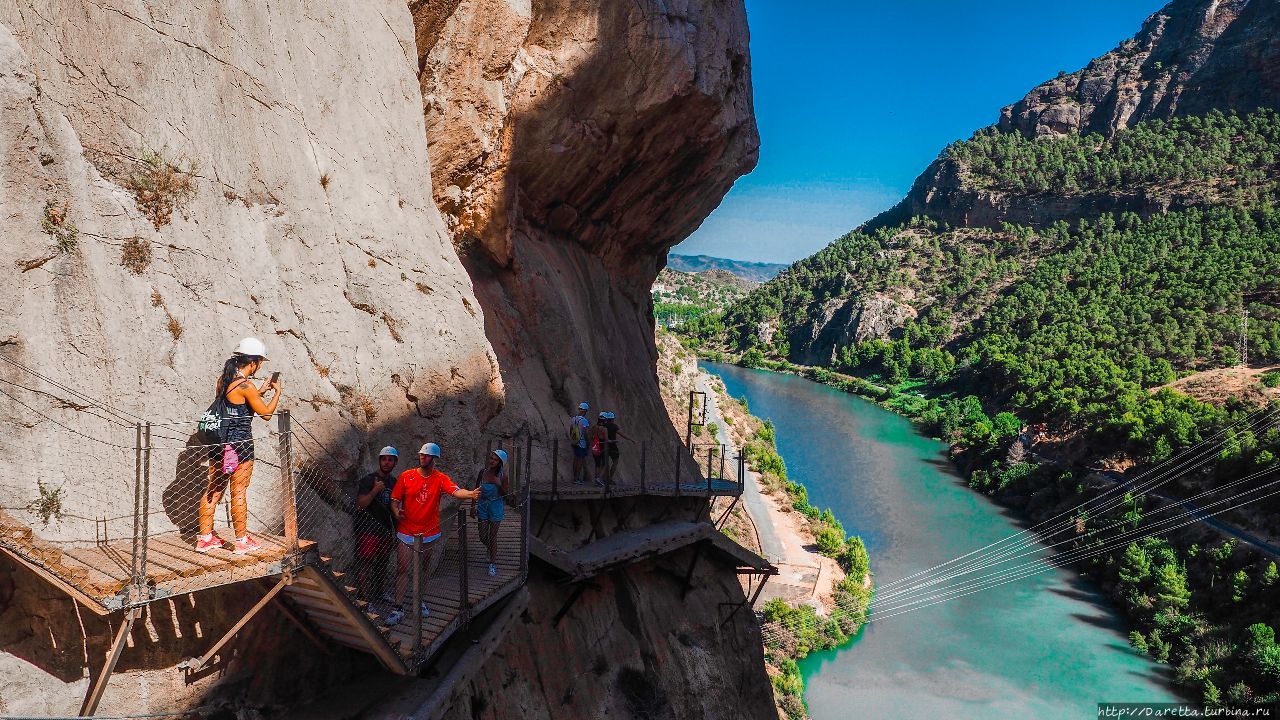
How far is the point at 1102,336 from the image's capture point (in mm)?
79438

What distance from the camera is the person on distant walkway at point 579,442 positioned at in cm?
1309

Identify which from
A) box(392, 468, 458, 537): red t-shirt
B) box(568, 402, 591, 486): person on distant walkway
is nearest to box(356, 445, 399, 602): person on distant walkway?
box(392, 468, 458, 537): red t-shirt

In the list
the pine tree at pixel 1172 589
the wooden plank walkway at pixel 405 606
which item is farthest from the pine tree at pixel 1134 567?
the wooden plank walkway at pixel 405 606

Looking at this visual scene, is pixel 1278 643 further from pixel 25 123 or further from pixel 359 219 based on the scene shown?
pixel 25 123

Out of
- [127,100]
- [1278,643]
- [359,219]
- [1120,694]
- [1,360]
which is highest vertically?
[127,100]

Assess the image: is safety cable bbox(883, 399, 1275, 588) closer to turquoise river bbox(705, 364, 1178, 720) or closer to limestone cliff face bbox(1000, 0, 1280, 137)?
→ turquoise river bbox(705, 364, 1178, 720)

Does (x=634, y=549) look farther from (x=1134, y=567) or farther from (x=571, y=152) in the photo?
(x=1134, y=567)

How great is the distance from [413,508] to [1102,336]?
86960 mm

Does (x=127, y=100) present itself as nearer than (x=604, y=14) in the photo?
Yes

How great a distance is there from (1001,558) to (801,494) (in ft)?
42.5

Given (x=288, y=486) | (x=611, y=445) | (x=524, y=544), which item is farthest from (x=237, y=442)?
(x=611, y=445)

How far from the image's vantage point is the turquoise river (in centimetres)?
3519

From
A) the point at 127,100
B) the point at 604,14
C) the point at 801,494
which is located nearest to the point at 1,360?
the point at 127,100

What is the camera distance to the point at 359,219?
7922 millimetres
